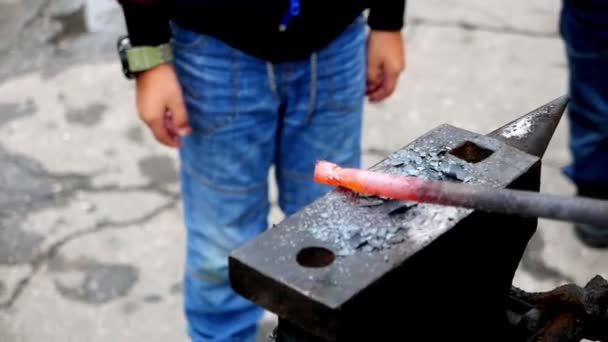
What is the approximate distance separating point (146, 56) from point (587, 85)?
54.3 inches

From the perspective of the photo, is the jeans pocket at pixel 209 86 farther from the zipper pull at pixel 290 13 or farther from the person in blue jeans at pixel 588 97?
the person in blue jeans at pixel 588 97

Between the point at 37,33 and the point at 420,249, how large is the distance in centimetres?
319

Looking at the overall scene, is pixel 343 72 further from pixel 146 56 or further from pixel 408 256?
pixel 408 256

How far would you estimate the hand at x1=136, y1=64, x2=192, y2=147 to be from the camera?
5.03 ft

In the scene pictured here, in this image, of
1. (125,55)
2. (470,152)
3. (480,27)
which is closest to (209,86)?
(125,55)

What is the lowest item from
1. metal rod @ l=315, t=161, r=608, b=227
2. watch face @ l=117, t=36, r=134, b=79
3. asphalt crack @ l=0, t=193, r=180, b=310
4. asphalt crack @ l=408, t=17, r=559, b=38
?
asphalt crack @ l=0, t=193, r=180, b=310

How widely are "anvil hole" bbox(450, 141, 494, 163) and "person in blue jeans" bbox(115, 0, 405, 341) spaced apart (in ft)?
2.37

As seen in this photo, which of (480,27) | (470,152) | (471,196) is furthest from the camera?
(480,27)

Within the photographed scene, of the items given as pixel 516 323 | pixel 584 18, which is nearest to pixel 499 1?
pixel 584 18

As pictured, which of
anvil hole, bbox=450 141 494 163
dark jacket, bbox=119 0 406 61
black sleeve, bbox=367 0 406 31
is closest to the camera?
anvil hole, bbox=450 141 494 163

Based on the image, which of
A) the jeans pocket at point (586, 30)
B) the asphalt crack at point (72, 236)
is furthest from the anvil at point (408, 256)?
the asphalt crack at point (72, 236)

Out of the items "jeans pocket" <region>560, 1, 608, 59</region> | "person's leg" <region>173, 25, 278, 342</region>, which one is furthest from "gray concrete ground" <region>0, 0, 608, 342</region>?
"jeans pocket" <region>560, 1, 608, 59</region>

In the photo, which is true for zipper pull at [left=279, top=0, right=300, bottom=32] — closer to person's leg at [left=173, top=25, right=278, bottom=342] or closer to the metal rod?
person's leg at [left=173, top=25, right=278, bottom=342]

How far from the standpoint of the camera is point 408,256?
2.33 ft
